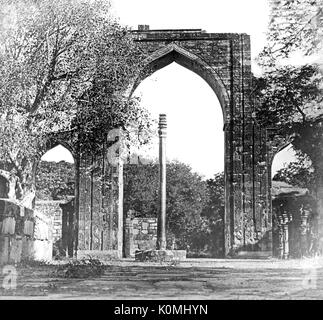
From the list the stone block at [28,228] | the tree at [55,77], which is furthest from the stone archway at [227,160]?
the stone block at [28,228]

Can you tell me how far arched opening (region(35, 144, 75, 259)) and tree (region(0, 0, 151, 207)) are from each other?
1527 mm

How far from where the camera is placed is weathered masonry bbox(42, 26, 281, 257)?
1620 centimetres

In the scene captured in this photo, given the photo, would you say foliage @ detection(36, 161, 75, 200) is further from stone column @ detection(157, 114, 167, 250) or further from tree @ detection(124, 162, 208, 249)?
stone column @ detection(157, 114, 167, 250)

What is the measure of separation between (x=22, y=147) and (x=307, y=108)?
880cm

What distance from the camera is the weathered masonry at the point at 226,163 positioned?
1620cm

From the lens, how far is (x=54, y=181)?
104ft

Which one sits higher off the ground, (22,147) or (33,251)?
(22,147)

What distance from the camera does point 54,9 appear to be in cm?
1041

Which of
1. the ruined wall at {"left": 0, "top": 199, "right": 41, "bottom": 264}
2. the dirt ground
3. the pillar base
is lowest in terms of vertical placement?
the dirt ground

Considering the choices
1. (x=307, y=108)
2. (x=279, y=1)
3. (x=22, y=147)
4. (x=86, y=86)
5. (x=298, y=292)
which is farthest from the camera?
(x=307, y=108)

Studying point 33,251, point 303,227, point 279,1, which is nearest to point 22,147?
point 33,251

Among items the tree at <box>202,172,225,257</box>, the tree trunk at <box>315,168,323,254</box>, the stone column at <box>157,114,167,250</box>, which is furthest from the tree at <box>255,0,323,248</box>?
the tree at <box>202,172,225,257</box>
